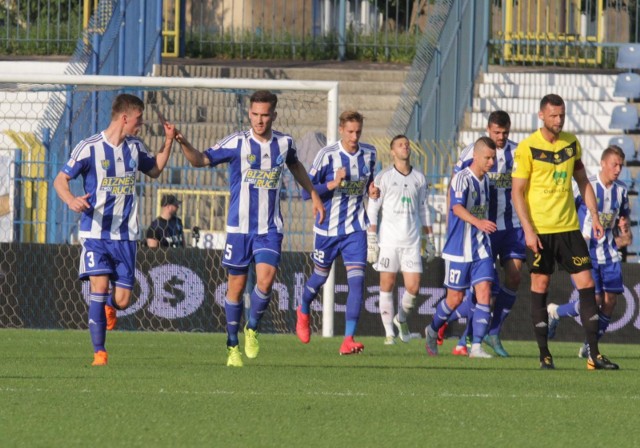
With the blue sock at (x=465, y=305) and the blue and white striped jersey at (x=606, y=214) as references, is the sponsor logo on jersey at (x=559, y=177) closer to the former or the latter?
the blue and white striped jersey at (x=606, y=214)

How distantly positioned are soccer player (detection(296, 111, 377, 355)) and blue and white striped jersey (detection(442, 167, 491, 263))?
795 millimetres

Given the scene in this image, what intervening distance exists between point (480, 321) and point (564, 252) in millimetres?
1976

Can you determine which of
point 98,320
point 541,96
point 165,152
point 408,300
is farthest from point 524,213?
point 541,96

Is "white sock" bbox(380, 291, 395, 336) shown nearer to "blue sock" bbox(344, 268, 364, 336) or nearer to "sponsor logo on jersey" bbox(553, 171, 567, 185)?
"blue sock" bbox(344, 268, 364, 336)

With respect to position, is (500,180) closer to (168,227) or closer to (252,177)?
(252,177)

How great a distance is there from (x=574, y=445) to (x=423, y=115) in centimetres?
1358

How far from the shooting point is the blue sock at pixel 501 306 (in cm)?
1320

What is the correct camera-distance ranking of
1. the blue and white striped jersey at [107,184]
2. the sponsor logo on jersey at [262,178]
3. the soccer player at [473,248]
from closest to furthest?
the blue and white striped jersey at [107,184], the sponsor logo on jersey at [262,178], the soccer player at [473,248]

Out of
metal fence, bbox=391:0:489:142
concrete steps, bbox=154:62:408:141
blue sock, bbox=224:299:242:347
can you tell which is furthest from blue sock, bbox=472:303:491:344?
metal fence, bbox=391:0:489:142

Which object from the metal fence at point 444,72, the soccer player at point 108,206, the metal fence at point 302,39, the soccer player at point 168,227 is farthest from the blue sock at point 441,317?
the metal fence at point 302,39

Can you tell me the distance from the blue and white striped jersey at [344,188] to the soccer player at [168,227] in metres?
3.40

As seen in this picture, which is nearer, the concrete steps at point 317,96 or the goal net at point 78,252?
the goal net at point 78,252

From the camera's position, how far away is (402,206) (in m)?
14.8

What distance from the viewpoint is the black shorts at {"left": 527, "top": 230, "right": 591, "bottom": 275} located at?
10656mm
